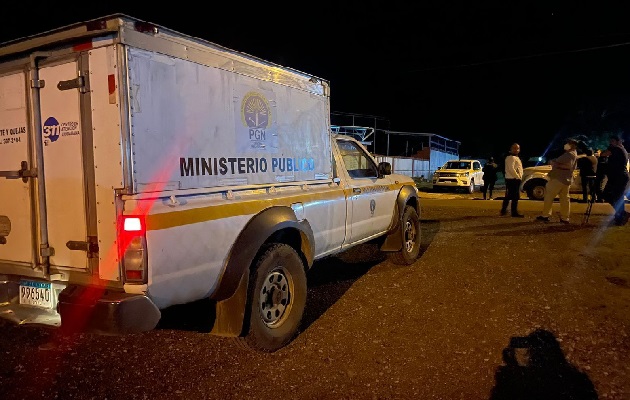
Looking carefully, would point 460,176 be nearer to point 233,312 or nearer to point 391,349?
point 391,349

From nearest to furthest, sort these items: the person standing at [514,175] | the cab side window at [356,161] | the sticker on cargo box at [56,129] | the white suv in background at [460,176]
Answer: the sticker on cargo box at [56,129] → the cab side window at [356,161] → the person standing at [514,175] → the white suv in background at [460,176]

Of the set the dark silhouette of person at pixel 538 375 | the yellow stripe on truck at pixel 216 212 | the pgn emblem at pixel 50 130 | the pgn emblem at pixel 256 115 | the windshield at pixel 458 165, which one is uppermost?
the pgn emblem at pixel 256 115

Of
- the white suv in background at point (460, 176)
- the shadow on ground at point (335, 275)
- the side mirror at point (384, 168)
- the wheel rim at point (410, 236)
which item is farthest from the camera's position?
the white suv in background at point (460, 176)

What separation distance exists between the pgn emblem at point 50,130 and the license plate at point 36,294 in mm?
1008

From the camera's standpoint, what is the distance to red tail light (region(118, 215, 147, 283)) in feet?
9.51

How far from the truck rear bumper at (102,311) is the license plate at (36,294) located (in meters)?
0.16

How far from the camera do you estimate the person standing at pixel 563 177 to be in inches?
377

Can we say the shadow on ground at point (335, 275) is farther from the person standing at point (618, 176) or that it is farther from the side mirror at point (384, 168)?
the person standing at point (618, 176)

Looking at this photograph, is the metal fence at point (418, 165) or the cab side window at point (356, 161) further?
the metal fence at point (418, 165)

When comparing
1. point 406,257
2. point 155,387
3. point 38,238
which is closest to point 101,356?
point 155,387

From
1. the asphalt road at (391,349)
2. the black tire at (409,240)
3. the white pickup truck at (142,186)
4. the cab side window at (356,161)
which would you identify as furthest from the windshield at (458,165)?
the white pickup truck at (142,186)

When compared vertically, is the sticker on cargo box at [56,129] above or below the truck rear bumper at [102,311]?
above

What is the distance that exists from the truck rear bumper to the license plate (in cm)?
16

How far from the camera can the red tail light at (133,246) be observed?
114 inches
